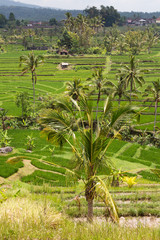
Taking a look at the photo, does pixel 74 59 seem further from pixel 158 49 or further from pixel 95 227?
pixel 95 227

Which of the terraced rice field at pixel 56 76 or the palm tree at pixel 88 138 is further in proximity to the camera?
the terraced rice field at pixel 56 76

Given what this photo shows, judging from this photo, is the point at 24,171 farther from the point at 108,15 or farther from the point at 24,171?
the point at 108,15

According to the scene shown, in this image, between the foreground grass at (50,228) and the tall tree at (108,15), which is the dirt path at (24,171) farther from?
the tall tree at (108,15)

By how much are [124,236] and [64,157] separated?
16.3m

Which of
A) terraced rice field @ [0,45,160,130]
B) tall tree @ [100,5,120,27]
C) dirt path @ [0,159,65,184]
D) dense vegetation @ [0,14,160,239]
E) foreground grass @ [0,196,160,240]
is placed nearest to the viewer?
foreground grass @ [0,196,160,240]

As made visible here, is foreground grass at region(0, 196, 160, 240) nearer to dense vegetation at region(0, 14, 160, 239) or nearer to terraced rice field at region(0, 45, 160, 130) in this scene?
dense vegetation at region(0, 14, 160, 239)

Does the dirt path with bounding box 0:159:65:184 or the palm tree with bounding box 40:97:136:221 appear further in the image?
the dirt path with bounding box 0:159:65:184

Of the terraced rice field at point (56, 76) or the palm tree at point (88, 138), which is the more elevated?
the palm tree at point (88, 138)

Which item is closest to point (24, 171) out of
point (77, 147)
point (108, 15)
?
point (77, 147)

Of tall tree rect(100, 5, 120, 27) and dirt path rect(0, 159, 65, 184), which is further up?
tall tree rect(100, 5, 120, 27)

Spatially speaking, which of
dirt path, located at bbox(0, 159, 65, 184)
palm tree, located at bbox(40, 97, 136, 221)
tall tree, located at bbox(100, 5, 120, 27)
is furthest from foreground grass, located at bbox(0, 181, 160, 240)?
tall tree, located at bbox(100, 5, 120, 27)

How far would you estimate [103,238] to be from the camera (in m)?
5.64

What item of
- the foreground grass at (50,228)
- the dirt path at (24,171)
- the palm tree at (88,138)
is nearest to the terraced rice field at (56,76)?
the dirt path at (24,171)

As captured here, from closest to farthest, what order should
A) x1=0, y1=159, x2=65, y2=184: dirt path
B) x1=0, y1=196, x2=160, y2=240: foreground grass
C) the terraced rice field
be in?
x1=0, y1=196, x2=160, y2=240: foreground grass → x1=0, y1=159, x2=65, y2=184: dirt path → the terraced rice field
